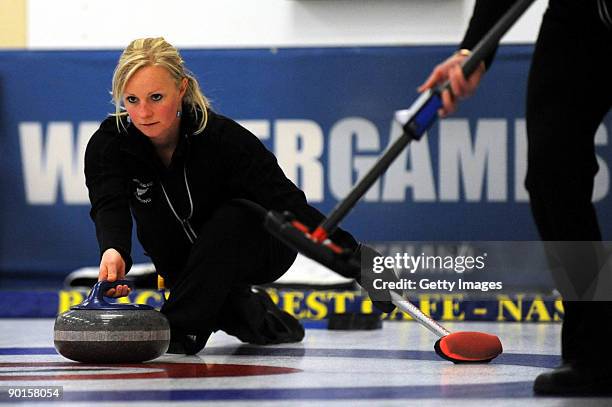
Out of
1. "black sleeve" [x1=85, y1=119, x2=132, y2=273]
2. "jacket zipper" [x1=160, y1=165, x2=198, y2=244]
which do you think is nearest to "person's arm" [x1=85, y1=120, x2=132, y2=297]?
"black sleeve" [x1=85, y1=119, x2=132, y2=273]

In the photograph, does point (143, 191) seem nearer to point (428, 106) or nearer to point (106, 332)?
point (106, 332)

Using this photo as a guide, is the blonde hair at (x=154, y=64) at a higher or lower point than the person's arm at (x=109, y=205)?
higher

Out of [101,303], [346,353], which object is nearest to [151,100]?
[101,303]

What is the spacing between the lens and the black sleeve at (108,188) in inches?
95.7

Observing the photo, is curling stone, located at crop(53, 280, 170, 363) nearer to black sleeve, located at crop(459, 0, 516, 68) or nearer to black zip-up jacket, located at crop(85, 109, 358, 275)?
black zip-up jacket, located at crop(85, 109, 358, 275)

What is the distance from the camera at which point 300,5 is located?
16.4 feet

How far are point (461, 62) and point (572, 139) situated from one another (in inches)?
9.8

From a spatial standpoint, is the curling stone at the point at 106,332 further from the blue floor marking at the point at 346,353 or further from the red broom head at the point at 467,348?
the red broom head at the point at 467,348

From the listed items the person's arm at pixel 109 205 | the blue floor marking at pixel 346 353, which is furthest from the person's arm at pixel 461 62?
the person's arm at pixel 109 205

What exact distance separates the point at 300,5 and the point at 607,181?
1.67m

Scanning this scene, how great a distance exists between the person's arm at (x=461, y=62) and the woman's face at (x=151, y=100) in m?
0.81

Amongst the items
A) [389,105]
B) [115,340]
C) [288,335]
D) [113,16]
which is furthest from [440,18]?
[115,340]

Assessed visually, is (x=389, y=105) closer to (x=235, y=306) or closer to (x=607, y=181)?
(x=607, y=181)

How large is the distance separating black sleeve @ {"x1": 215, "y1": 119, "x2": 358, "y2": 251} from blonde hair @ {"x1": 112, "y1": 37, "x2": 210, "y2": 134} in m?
0.09
